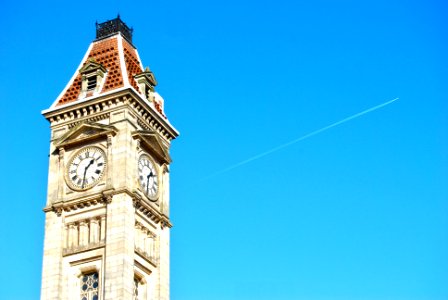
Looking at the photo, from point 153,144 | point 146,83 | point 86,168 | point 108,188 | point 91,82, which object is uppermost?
point 146,83

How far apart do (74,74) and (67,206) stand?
449 inches

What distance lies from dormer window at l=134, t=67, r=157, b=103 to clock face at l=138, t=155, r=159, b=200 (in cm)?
485

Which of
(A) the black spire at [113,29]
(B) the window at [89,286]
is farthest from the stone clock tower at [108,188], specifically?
(A) the black spire at [113,29]

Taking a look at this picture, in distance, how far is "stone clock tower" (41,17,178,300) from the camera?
216 feet

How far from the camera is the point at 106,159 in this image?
68688 millimetres

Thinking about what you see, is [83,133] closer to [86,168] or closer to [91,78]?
[86,168]

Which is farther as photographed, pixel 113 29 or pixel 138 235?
pixel 113 29

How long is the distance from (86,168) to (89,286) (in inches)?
325

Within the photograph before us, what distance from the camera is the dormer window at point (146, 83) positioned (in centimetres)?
7288

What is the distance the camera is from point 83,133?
70000mm

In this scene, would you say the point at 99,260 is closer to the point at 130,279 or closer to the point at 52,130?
the point at 130,279

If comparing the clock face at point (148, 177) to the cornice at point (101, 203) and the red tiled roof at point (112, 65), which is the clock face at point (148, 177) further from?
the red tiled roof at point (112, 65)

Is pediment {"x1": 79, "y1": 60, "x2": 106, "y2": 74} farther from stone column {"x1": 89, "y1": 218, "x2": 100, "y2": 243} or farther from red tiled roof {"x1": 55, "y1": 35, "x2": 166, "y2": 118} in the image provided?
stone column {"x1": 89, "y1": 218, "x2": 100, "y2": 243}

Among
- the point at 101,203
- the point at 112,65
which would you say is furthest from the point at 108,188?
the point at 112,65
